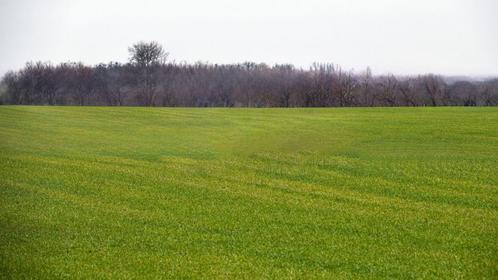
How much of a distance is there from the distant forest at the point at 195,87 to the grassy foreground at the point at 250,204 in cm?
6038

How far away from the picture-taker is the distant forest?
3762 inches

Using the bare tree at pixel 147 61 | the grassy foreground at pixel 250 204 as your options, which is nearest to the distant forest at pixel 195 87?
the bare tree at pixel 147 61

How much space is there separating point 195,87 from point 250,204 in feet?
294

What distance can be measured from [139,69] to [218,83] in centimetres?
1557

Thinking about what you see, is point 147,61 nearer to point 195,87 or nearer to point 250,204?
point 195,87

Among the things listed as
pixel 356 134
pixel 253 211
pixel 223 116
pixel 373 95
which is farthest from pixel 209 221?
pixel 373 95

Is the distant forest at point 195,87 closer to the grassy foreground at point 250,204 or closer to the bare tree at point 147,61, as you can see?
the bare tree at point 147,61

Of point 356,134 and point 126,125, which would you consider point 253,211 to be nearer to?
point 356,134

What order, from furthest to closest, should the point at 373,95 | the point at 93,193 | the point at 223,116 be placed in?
the point at 373,95, the point at 223,116, the point at 93,193

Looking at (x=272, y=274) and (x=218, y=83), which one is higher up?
(x=218, y=83)

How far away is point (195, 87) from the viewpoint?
10650 cm

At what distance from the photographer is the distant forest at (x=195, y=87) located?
314 feet

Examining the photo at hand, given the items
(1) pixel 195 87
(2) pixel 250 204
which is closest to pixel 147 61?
(1) pixel 195 87

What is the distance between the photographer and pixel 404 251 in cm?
1332
